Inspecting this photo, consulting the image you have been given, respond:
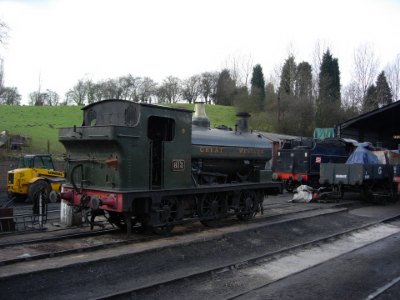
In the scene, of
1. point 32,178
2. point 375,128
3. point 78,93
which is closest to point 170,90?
point 78,93

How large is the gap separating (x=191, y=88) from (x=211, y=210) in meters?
67.4

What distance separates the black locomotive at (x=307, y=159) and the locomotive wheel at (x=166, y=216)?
12.5 meters

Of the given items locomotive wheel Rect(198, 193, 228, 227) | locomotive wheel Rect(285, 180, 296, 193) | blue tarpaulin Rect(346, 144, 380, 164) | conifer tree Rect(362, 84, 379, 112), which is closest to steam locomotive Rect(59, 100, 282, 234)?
locomotive wheel Rect(198, 193, 228, 227)

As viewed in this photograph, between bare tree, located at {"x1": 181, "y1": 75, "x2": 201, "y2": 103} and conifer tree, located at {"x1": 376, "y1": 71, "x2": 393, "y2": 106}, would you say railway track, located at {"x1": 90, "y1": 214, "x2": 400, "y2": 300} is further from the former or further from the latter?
bare tree, located at {"x1": 181, "y1": 75, "x2": 201, "y2": 103}

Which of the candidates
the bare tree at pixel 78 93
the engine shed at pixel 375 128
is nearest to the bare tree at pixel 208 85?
the bare tree at pixel 78 93

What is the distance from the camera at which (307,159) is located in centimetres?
2094

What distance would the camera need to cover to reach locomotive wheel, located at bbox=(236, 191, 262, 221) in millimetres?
11812

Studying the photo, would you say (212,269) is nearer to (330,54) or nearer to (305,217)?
(305,217)

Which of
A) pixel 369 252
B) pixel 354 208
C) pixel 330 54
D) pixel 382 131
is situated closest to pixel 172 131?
pixel 369 252

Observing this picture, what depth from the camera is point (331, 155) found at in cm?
2191

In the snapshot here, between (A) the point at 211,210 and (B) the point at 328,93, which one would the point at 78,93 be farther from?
(A) the point at 211,210

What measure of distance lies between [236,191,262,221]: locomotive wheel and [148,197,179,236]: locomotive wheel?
96.3 inches

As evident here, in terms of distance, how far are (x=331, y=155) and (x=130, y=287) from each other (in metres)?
17.6

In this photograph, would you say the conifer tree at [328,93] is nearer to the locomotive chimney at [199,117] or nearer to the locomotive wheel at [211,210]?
the locomotive chimney at [199,117]
